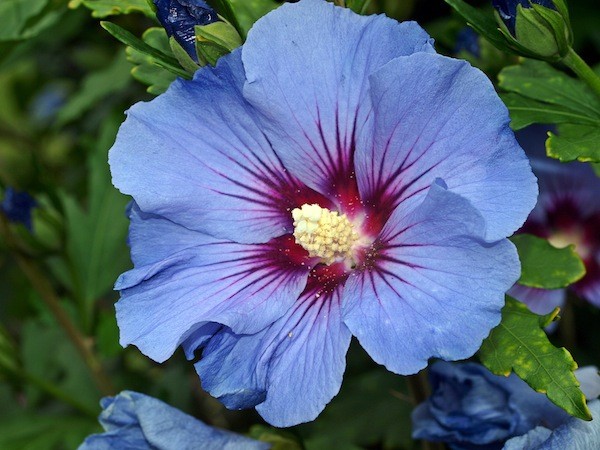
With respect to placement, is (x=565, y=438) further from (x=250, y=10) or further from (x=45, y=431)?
(x=45, y=431)

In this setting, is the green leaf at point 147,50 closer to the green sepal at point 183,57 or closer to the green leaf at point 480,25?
the green sepal at point 183,57

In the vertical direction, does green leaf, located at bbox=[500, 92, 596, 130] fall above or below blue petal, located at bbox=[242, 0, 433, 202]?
below

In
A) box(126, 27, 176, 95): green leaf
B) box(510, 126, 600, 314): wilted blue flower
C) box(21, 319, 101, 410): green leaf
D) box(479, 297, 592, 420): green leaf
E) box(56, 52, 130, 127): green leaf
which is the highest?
box(126, 27, 176, 95): green leaf

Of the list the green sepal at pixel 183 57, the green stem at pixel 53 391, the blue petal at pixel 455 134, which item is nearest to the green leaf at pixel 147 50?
the green sepal at pixel 183 57

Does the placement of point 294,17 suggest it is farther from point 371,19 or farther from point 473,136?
point 473,136

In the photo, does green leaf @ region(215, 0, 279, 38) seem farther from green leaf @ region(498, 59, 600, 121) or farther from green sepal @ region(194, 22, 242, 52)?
green leaf @ region(498, 59, 600, 121)

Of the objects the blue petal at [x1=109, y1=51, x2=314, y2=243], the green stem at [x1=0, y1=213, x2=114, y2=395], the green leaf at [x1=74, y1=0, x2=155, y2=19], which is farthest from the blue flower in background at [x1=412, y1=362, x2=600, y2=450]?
the green stem at [x1=0, y1=213, x2=114, y2=395]

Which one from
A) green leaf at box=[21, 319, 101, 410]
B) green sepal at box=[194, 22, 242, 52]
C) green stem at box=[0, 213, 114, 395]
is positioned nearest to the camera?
green sepal at box=[194, 22, 242, 52]
